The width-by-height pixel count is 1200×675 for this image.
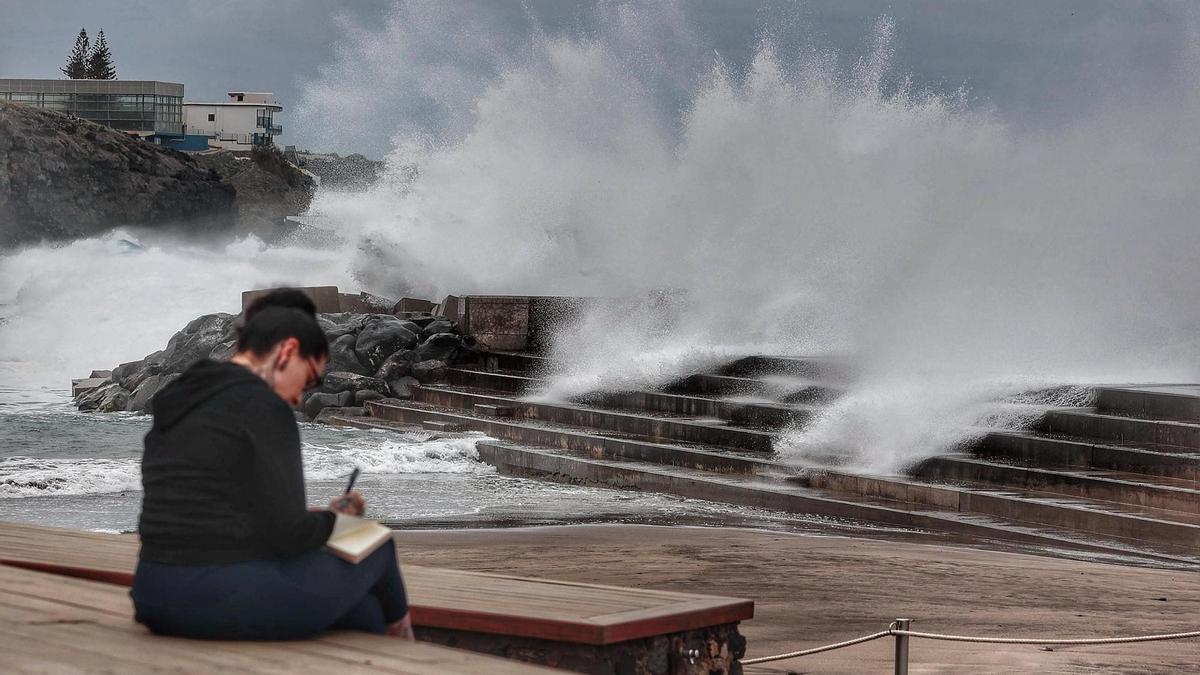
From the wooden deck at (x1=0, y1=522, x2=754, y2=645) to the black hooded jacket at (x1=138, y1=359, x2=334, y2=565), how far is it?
87cm

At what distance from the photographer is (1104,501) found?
10469 mm

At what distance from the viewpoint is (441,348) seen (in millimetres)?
22828

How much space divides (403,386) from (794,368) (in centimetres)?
733

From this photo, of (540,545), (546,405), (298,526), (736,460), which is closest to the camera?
(298,526)

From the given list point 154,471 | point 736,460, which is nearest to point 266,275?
point 736,460

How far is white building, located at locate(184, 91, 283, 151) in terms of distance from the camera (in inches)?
5153

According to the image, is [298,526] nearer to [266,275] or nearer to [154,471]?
[154,471]

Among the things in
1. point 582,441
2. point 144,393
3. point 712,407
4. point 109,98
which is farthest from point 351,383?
point 109,98

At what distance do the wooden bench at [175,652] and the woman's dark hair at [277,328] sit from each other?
1.90ft

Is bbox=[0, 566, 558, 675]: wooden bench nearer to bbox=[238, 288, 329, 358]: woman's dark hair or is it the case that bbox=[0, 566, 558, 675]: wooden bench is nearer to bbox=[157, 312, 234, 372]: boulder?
bbox=[238, 288, 329, 358]: woman's dark hair

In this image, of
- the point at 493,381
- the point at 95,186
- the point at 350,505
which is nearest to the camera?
the point at 350,505

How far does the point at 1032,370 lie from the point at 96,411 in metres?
15.2

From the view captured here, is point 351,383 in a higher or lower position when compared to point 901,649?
higher

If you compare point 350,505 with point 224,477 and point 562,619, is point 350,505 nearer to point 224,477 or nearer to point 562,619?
point 224,477
